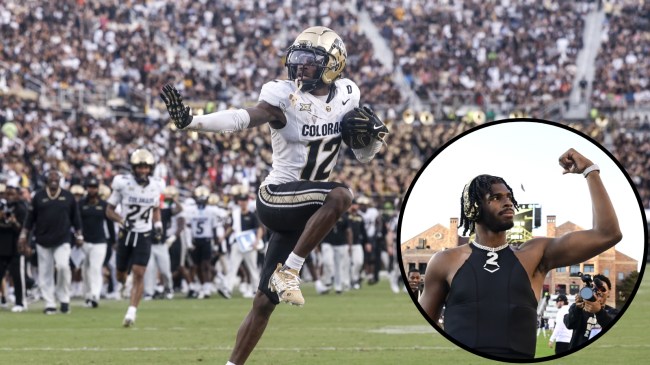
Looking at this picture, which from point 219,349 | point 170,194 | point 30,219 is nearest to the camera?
point 219,349

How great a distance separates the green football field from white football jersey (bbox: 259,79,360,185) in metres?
2.24

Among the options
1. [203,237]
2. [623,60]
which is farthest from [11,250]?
[623,60]

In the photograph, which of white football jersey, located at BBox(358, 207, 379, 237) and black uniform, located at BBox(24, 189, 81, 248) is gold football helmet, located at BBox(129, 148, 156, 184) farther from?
white football jersey, located at BBox(358, 207, 379, 237)

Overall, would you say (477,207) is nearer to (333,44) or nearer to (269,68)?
(333,44)

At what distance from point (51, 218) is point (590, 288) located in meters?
13.2

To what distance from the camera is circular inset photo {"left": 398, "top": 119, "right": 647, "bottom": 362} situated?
516cm

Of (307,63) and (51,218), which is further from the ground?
(307,63)

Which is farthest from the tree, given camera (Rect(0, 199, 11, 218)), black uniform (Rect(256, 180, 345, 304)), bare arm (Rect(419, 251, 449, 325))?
camera (Rect(0, 199, 11, 218))

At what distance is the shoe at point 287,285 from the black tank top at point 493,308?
2514 millimetres

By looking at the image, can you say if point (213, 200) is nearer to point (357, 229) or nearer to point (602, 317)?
point (357, 229)

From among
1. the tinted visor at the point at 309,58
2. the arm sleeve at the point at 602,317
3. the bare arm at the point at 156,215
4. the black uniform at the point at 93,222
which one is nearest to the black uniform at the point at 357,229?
the black uniform at the point at 93,222

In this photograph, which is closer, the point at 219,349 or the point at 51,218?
the point at 219,349

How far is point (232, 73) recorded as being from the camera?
46.6 m

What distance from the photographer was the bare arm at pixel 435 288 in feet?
17.5
